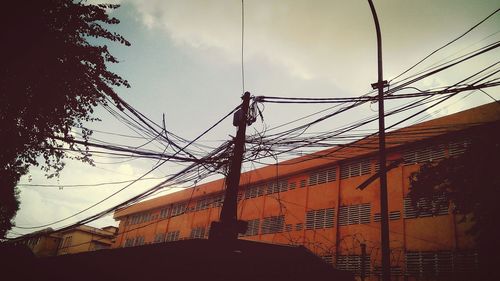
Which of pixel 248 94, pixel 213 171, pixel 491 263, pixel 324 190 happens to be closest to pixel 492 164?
pixel 491 263

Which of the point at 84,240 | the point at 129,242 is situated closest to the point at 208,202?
the point at 129,242

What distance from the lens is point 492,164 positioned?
26.4ft

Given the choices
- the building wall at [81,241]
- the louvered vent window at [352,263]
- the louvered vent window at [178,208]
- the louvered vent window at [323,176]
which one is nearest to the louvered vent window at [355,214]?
the louvered vent window at [352,263]

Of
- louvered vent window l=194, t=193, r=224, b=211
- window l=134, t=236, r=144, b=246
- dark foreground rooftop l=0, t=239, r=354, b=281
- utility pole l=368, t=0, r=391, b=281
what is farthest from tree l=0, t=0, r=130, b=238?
window l=134, t=236, r=144, b=246

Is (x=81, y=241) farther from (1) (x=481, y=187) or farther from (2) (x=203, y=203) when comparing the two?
(1) (x=481, y=187)

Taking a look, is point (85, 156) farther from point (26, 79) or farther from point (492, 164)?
point (492, 164)

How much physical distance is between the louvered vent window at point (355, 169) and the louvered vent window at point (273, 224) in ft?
16.4

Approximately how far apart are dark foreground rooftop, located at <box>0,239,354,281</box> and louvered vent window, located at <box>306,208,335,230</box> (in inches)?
417

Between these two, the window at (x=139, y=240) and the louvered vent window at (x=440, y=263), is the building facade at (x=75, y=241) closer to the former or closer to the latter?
the window at (x=139, y=240)

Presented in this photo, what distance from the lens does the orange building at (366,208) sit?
12.6m

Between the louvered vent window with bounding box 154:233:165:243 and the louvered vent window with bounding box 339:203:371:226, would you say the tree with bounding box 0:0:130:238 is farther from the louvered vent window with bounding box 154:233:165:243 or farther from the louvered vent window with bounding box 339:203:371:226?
the louvered vent window with bounding box 154:233:165:243

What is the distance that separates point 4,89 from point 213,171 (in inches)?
206

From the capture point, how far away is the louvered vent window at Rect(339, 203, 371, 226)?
51.6 ft

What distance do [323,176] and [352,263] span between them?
→ 5.42m
